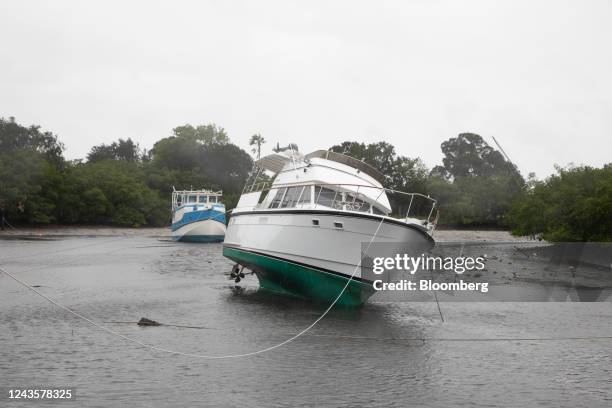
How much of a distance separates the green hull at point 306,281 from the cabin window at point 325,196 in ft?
7.44

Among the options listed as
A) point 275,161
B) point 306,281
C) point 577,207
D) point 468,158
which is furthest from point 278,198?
point 468,158

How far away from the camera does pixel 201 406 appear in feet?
36.3

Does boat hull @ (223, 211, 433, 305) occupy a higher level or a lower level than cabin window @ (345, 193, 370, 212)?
lower

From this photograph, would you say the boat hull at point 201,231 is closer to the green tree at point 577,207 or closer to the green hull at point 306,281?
the green tree at point 577,207

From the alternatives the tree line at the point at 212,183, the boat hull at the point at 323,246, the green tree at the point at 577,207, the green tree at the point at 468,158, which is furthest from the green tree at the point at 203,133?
the boat hull at the point at 323,246

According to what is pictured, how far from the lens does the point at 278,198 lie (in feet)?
77.6

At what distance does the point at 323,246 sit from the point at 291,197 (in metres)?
3.20

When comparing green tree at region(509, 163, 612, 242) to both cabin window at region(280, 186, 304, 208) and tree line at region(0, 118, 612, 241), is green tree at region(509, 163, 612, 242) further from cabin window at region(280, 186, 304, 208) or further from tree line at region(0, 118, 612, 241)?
cabin window at region(280, 186, 304, 208)

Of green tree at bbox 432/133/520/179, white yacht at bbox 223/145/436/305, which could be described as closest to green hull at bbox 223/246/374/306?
white yacht at bbox 223/145/436/305

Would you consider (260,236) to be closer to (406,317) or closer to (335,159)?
(335,159)

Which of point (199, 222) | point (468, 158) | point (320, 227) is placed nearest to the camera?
point (320, 227)

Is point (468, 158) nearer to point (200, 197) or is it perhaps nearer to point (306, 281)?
point (200, 197)

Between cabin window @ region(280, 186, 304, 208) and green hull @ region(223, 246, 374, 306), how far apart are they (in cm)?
197

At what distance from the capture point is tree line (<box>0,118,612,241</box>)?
4916 cm
